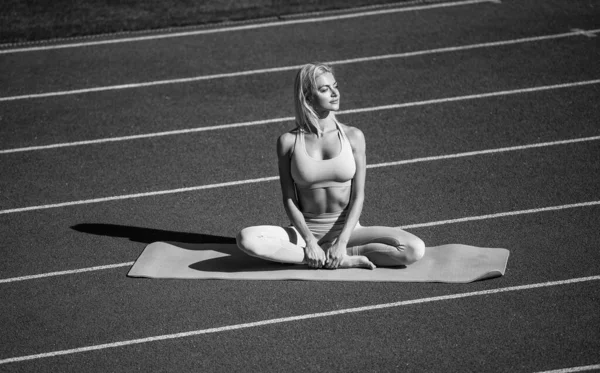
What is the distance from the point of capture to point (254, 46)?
11406mm

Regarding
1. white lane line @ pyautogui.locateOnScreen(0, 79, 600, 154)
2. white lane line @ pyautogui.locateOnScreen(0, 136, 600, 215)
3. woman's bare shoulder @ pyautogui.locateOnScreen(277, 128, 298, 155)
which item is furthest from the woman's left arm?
white lane line @ pyautogui.locateOnScreen(0, 79, 600, 154)

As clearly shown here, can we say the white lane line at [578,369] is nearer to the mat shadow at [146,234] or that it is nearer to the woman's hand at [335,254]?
the woman's hand at [335,254]

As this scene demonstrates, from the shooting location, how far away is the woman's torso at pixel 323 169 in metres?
6.50

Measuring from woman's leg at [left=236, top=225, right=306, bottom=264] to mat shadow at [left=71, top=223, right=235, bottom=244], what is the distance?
2.52ft

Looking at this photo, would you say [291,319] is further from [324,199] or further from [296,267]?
[324,199]

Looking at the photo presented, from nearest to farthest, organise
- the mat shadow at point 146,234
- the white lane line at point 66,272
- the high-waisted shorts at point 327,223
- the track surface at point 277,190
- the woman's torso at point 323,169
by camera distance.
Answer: the track surface at point 277,190 < the woman's torso at point 323,169 < the high-waisted shorts at point 327,223 < the white lane line at point 66,272 < the mat shadow at point 146,234

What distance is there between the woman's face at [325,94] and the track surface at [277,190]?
1.33 metres

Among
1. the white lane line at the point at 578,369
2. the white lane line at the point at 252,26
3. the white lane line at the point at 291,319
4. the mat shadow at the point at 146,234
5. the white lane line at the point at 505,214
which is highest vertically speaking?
the white lane line at the point at 252,26

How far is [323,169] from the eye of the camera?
21.4ft

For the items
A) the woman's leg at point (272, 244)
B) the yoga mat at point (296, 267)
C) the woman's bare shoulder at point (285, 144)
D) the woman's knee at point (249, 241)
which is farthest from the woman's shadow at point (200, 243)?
the woman's bare shoulder at point (285, 144)

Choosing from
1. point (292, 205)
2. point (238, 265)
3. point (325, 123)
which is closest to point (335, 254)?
point (292, 205)

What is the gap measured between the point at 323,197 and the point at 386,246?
600 millimetres

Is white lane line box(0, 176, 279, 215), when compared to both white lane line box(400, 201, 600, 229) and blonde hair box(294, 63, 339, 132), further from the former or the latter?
blonde hair box(294, 63, 339, 132)

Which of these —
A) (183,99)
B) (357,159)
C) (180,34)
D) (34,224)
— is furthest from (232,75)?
(357,159)
